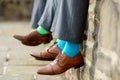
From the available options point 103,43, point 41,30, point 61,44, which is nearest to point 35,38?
point 41,30

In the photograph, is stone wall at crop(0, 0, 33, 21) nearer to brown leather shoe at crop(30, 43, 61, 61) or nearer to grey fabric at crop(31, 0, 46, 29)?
grey fabric at crop(31, 0, 46, 29)

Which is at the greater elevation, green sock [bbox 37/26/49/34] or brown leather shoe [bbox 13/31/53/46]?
green sock [bbox 37/26/49/34]

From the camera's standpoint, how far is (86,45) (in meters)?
1.71

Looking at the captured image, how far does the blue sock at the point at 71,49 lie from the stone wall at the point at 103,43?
0.18 ft

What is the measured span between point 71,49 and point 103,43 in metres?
0.34

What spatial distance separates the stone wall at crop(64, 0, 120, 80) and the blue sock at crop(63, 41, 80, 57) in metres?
0.06

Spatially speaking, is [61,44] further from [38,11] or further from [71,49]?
[38,11]

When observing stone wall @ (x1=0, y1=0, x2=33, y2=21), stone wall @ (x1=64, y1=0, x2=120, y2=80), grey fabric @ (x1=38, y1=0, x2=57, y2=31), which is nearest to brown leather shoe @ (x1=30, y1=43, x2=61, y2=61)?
grey fabric @ (x1=38, y1=0, x2=57, y2=31)

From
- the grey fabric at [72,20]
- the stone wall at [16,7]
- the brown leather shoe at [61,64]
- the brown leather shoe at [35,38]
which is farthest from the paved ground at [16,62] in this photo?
the stone wall at [16,7]

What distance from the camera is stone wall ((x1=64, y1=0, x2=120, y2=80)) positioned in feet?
3.94

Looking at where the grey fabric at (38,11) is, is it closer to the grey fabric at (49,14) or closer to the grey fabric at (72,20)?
the grey fabric at (49,14)

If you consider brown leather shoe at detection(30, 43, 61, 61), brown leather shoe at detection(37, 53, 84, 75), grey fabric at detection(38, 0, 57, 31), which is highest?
grey fabric at detection(38, 0, 57, 31)

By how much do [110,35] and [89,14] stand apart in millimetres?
372

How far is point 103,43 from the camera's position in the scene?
1368 mm
